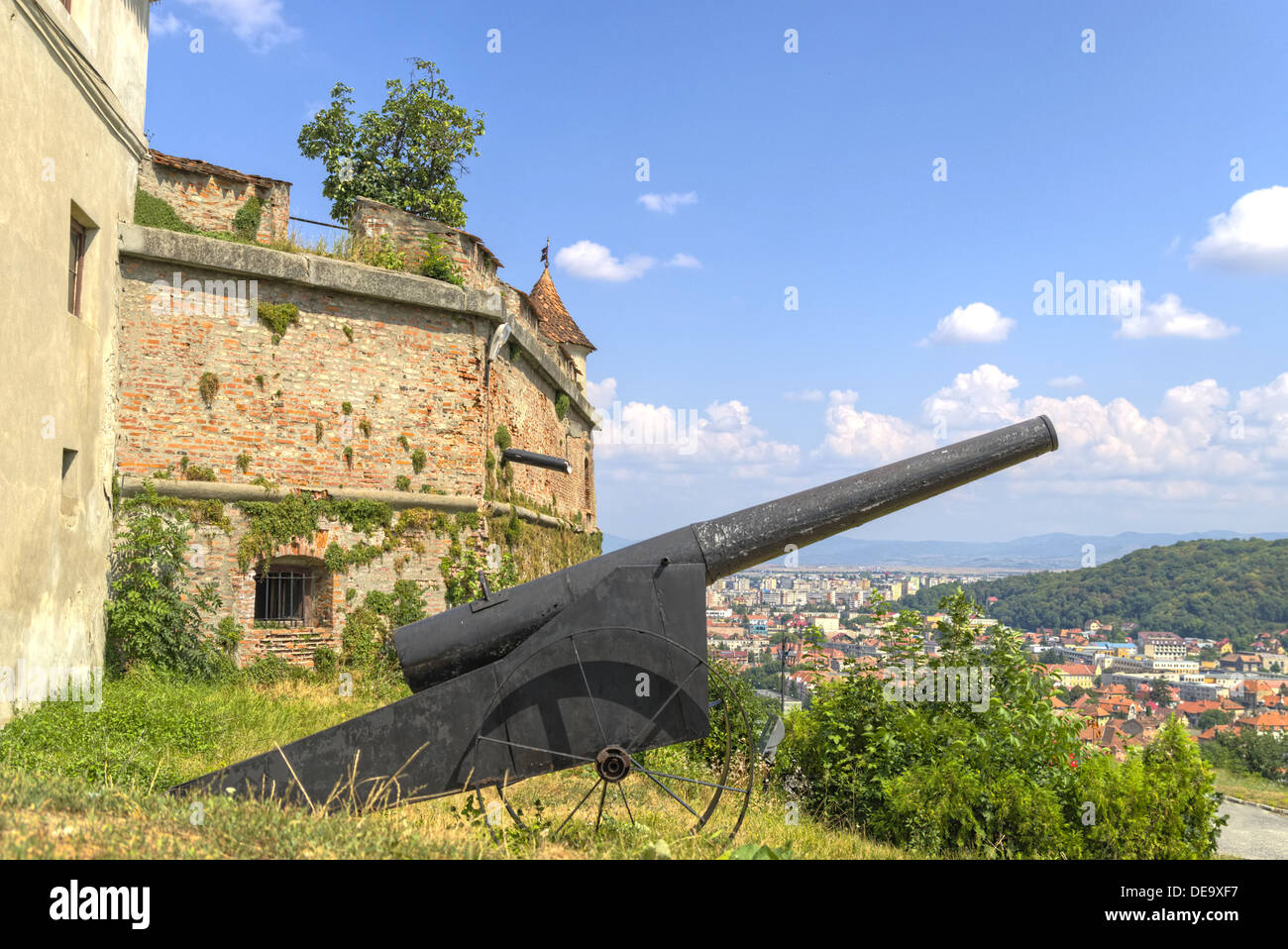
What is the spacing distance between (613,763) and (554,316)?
16.7m

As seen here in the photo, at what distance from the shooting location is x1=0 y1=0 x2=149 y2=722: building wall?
7.92 meters

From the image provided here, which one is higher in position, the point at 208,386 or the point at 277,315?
the point at 277,315

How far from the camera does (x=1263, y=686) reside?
2847 centimetres

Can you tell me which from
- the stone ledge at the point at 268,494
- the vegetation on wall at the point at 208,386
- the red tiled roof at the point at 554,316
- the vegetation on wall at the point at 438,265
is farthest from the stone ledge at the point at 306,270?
the red tiled roof at the point at 554,316

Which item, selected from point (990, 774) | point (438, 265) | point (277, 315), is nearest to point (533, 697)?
point (990, 774)

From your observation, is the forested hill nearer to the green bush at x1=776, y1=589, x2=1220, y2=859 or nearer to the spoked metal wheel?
the green bush at x1=776, y1=589, x2=1220, y2=859

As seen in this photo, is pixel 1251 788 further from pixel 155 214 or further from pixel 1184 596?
pixel 155 214

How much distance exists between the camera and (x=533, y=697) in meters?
4.94

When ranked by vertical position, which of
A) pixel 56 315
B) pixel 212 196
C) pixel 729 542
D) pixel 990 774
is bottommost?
pixel 990 774

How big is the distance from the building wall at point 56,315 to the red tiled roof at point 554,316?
1010 centimetres

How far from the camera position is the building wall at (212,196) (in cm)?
1119
